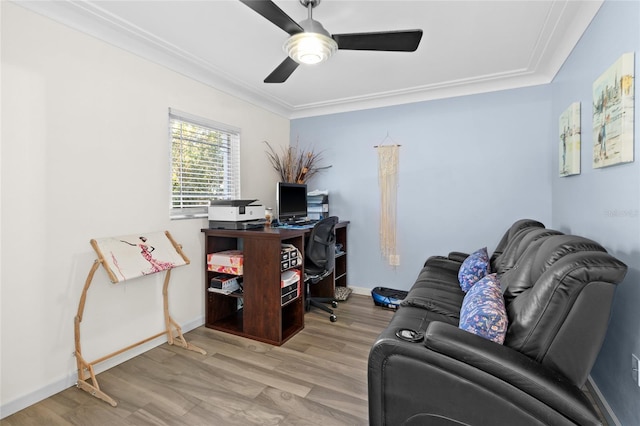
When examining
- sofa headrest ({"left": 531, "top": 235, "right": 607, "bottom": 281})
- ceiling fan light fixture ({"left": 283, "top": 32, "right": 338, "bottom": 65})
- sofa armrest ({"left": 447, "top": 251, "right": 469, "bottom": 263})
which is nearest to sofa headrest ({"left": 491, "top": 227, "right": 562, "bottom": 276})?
sofa headrest ({"left": 531, "top": 235, "right": 607, "bottom": 281})

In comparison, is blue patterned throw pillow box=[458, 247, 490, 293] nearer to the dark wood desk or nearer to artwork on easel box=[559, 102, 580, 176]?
artwork on easel box=[559, 102, 580, 176]

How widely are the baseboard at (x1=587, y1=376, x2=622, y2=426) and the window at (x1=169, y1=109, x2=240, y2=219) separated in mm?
3197

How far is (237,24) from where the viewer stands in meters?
2.22

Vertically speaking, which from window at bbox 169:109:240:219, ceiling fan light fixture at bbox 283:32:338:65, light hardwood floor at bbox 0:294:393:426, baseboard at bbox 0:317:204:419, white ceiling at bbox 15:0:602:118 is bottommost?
light hardwood floor at bbox 0:294:393:426

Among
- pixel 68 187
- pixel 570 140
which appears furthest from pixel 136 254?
pixel 570 140

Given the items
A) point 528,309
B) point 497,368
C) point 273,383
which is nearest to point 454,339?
point 497,368

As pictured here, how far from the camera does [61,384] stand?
198 cm

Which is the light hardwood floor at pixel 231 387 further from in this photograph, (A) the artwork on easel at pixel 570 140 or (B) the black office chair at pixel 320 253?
(A) the artwork on easel at pixel 570 140

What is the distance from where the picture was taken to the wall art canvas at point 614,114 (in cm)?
146

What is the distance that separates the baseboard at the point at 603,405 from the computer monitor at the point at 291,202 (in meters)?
2.75

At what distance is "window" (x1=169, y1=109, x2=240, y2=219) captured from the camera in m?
2.79

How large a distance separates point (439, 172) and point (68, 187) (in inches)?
133

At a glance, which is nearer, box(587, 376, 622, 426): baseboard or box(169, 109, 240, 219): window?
box(587, 376, 622, 426): baseboard

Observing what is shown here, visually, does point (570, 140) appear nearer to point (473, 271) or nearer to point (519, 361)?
point (473, 271)
